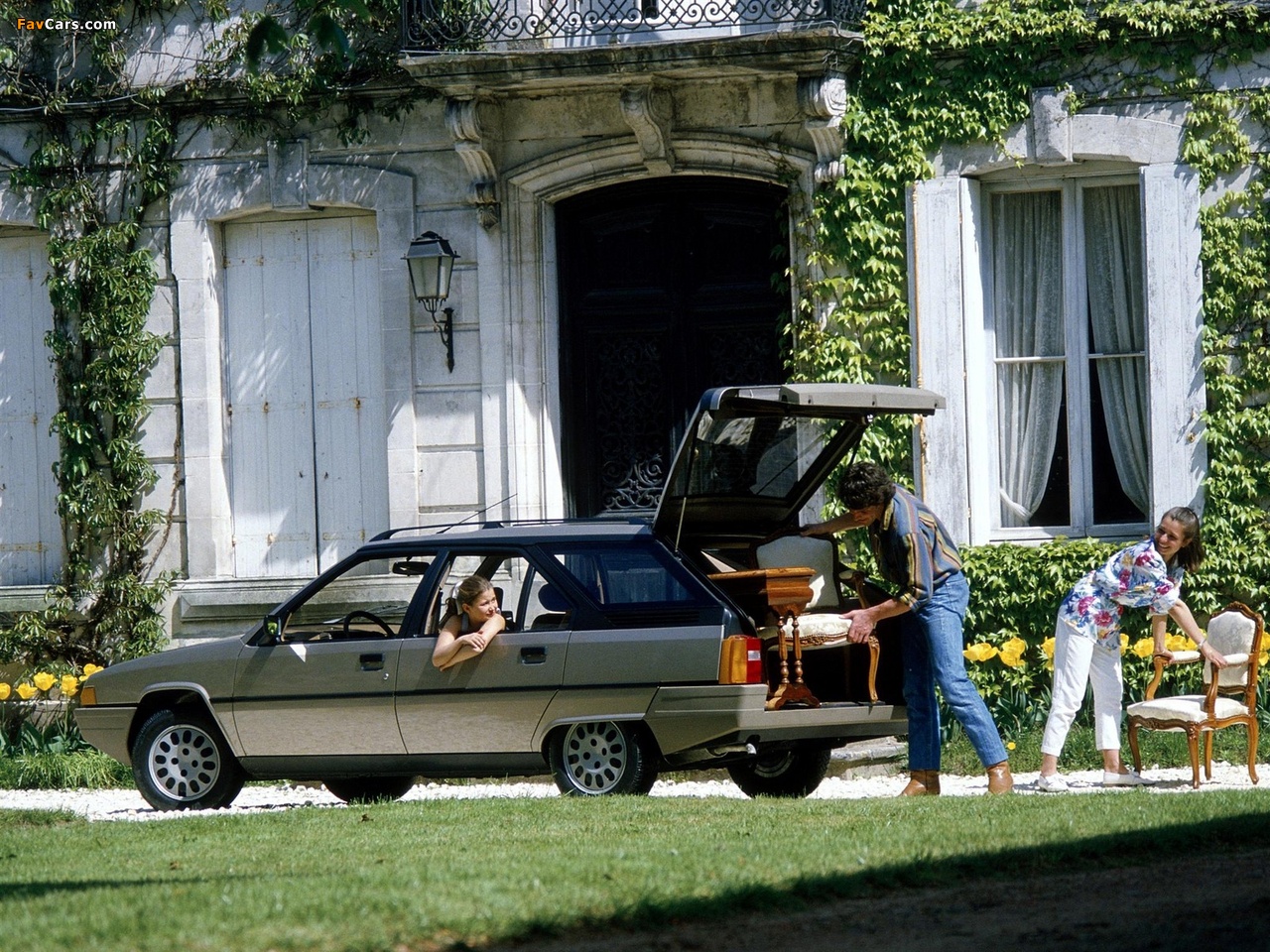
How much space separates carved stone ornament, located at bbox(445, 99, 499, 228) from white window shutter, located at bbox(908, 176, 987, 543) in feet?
10.3

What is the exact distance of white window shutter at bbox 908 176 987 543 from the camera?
13539 mm

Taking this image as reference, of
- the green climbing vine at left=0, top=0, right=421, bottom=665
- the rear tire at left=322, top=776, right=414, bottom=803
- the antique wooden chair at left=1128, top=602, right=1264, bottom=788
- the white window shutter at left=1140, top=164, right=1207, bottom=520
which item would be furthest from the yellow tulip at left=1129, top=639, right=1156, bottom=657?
the green climbing vine at left=0, top=0, right=421, bottom=665

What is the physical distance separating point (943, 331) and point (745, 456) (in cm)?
362

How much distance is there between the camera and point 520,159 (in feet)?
46.8

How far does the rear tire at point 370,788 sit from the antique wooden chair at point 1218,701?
4.22 m

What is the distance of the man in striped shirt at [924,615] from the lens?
9773mm

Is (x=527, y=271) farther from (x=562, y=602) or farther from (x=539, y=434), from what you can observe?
(x=562, y=602)

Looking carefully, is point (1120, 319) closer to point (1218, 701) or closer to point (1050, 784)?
point (1218, 701)

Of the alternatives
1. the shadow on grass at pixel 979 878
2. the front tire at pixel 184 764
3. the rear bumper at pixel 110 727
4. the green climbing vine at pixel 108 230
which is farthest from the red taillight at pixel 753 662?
the green climbing vine at pixel 108 230

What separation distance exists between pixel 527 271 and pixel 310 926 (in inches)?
353

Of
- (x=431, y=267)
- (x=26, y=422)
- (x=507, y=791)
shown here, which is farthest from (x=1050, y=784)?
(x=26, y=422)

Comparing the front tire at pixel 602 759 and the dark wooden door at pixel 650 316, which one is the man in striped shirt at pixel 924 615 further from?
the dark wooden door at pixel 650 316

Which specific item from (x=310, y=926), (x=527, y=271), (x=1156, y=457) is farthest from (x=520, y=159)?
(x=310, y=926)

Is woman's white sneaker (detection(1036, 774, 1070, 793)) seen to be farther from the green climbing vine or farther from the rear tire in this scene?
the green climbing vine
